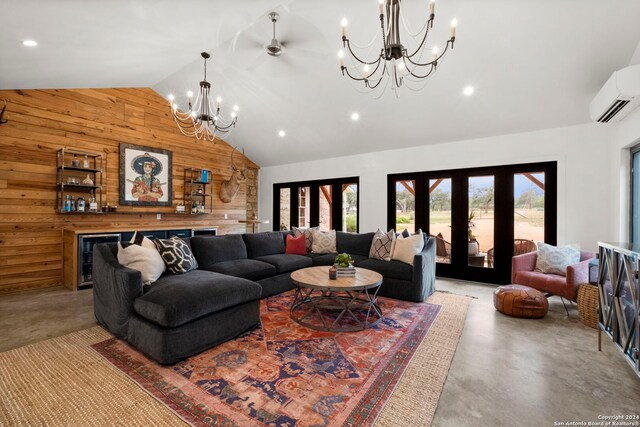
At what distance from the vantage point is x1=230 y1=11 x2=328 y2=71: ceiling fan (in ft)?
11.2

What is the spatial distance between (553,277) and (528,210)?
4.83ft

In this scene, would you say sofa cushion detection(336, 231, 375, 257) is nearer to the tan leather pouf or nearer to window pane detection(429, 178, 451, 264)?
window pane detection(429, 178, 451, 264)

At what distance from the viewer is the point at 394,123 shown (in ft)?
16.6

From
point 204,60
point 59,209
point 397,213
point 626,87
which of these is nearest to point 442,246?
point 397,213

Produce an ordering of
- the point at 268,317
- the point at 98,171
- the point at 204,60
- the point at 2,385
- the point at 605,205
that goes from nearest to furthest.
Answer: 1. the point at 2,385
2. the point at 268,317
3. the point at 605,205
4. the point at 204,60
5. the point at 98,171

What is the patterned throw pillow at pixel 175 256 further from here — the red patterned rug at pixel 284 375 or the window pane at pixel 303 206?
the window pane at pixel 303 206

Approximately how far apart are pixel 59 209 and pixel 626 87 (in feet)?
24.3

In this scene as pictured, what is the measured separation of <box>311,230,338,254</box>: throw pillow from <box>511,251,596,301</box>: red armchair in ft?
8.82

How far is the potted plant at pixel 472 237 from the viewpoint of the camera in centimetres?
506

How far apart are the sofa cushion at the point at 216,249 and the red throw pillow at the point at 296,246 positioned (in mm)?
857

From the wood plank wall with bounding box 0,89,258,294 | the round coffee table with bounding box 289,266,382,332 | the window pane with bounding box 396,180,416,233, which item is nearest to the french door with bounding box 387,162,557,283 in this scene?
the window pane with bounding box 396,180,416,233

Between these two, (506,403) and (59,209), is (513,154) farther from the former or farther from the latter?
(59,209)

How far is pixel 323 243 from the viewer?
5.02 metres

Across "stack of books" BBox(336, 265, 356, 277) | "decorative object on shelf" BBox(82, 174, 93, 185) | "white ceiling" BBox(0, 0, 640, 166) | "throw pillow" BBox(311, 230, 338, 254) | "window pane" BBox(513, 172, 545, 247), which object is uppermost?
"white ceiling" BBox(0, 0, 640, 166)
